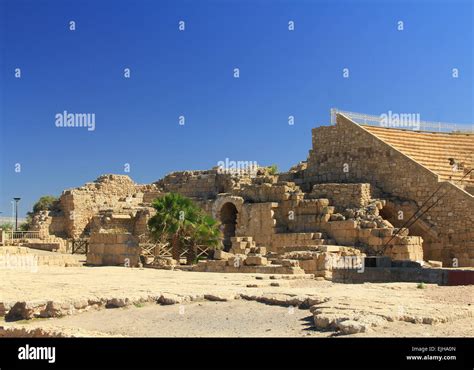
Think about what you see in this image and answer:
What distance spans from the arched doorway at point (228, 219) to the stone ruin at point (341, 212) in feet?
0.16

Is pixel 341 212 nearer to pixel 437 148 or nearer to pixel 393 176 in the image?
pixel 393 176

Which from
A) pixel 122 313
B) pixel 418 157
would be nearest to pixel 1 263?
pixel 122 313

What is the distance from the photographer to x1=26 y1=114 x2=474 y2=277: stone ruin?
67.7 feet

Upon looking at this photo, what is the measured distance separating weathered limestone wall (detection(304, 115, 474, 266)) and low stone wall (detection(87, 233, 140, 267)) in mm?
10127

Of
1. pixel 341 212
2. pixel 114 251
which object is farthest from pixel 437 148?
pixel 114 251

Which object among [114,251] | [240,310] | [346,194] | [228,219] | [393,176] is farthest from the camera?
[228,219]

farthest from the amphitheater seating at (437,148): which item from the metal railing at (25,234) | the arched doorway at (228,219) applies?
the metal railing at (25,234)

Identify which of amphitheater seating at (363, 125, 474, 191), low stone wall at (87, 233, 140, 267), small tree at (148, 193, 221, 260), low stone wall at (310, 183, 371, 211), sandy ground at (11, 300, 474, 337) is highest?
amphitheater seating at (363, 125, 474, 191)

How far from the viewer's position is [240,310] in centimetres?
933

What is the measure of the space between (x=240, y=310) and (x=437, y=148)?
67.3 ft

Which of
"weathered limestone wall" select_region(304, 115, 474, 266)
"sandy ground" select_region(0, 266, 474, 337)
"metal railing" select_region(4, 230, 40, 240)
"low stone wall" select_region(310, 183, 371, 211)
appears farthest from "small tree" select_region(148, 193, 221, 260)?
"metal railing" select_region(4, 230, 40, 240)

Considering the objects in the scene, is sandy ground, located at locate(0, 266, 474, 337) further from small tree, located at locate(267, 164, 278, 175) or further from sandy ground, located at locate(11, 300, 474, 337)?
small tree, located at locate(267, 164, 278, 175)

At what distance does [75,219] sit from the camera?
3422cm
